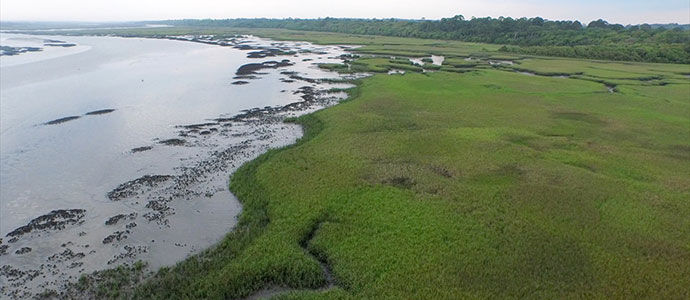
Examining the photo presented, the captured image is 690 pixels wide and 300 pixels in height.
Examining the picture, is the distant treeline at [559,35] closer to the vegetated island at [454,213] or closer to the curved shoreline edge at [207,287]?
the vegetated island at [454,213]

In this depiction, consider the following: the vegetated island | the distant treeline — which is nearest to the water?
the vegetated island

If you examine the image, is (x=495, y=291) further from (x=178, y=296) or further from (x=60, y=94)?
(x=60, y=94)

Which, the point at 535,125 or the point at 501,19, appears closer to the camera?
the point at 535,125

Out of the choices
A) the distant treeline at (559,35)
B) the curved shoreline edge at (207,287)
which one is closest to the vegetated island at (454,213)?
the curved shoreline edge at (207,287)

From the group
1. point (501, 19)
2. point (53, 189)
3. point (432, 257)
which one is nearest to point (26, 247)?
point (53, 189)

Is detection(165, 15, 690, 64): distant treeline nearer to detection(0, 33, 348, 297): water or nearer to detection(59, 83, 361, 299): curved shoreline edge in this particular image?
detection(0, 33, 348, 297): water

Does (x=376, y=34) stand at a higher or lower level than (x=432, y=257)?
higher
